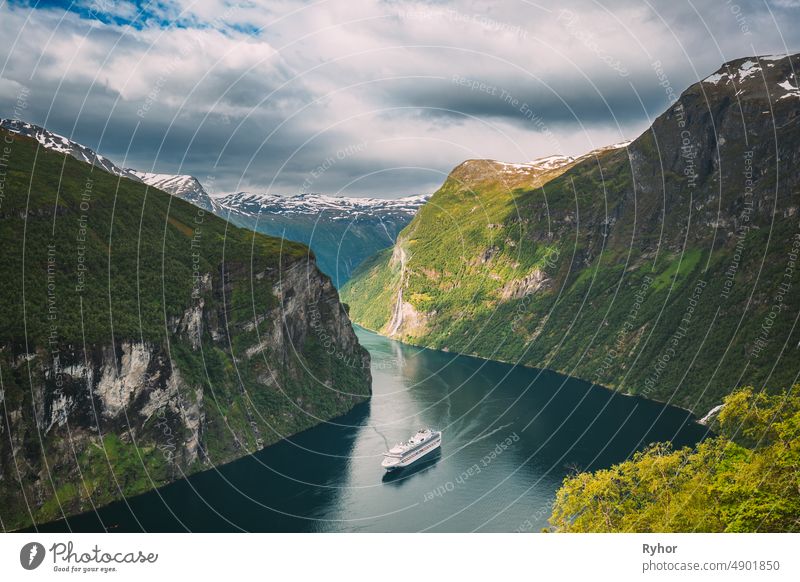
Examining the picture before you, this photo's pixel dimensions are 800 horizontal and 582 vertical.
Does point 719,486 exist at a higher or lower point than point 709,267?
lower

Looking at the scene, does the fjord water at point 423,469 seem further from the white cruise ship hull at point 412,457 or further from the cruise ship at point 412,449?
the cruise ship at point 412,449

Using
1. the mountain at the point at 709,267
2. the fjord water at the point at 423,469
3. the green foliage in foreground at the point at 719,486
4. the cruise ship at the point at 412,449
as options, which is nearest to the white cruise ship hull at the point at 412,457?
the cruise ship at the point at 412,449

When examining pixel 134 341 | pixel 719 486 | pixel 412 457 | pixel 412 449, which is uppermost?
pixel 134 341

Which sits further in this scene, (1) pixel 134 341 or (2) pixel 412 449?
(2) pixel 412 449

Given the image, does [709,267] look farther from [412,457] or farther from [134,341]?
[134,341]

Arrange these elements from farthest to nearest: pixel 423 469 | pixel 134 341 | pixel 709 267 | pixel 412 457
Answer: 1. pixel 709 267
2. pixel 412 457
3. pixel 423 469
4. pixel 134 341

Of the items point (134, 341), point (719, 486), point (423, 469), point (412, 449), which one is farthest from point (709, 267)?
point (719, 486)

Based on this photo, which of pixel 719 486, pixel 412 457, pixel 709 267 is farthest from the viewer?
pixel 709 267

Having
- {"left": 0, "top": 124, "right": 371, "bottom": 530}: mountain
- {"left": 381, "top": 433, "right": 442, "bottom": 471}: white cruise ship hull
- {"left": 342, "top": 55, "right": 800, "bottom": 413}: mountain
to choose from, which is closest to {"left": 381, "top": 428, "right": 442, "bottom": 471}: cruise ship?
{"left": 381, "top": 433, "right": 442, "bottom": 471}: white cruise ship hull
